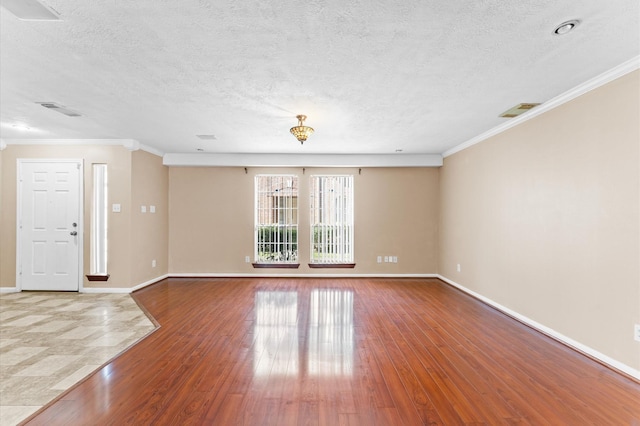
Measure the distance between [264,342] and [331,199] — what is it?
4046 millimetres

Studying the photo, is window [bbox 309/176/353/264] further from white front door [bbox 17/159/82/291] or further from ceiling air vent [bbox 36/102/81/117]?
white front door [bbox 17/159/82/291]

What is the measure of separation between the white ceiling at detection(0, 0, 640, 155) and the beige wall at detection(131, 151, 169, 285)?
1.45 metres

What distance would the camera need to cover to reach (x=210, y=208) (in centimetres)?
680

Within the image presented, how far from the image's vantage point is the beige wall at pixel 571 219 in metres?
2.64

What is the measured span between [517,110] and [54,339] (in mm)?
5746

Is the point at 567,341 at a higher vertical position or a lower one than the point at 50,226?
lower

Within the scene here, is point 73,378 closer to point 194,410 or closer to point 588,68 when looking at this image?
point 194,410

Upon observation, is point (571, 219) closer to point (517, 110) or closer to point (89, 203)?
point (517, 110)

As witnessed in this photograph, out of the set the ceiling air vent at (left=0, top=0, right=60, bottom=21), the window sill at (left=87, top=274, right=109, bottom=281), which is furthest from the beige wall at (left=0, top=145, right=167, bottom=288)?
the ceiling air vent at (left=0, top=0, right=60, bottom=21)

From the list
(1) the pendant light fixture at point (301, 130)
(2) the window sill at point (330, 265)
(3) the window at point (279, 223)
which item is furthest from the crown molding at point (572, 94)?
(3) the window at point (279, 223)

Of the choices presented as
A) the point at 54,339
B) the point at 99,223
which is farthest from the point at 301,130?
the point at 99,223

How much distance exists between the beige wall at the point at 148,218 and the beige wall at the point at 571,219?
5771mm

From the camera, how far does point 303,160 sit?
6578 mm

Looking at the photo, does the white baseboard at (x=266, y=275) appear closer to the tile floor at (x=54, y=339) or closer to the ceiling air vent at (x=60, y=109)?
the tile floor at (x=54, y=339)
